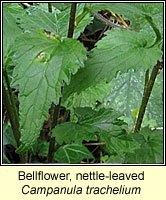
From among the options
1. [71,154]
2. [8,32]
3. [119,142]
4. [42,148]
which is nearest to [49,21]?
[8,32]

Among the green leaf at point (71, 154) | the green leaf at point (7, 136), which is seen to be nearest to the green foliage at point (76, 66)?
the green leaf at point (71, 154)

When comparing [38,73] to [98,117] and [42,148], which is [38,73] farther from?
[42,148]

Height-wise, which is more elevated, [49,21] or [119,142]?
[49,21]

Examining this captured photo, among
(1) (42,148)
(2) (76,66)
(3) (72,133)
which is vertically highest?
(2) (76,66)

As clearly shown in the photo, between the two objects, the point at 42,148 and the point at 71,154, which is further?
the point at 42,148

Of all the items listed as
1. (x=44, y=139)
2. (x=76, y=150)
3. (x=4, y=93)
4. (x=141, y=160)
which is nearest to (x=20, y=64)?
(x=4, y=93)

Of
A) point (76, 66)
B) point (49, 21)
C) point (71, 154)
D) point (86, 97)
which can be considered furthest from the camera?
point (71, 154)

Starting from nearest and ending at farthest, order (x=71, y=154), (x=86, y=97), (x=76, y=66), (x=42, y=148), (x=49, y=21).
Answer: (x=76, y=66)
(x=49, y=21)
(x=86, y=97)
(x=71, y=154)
(x=42, y=148)
